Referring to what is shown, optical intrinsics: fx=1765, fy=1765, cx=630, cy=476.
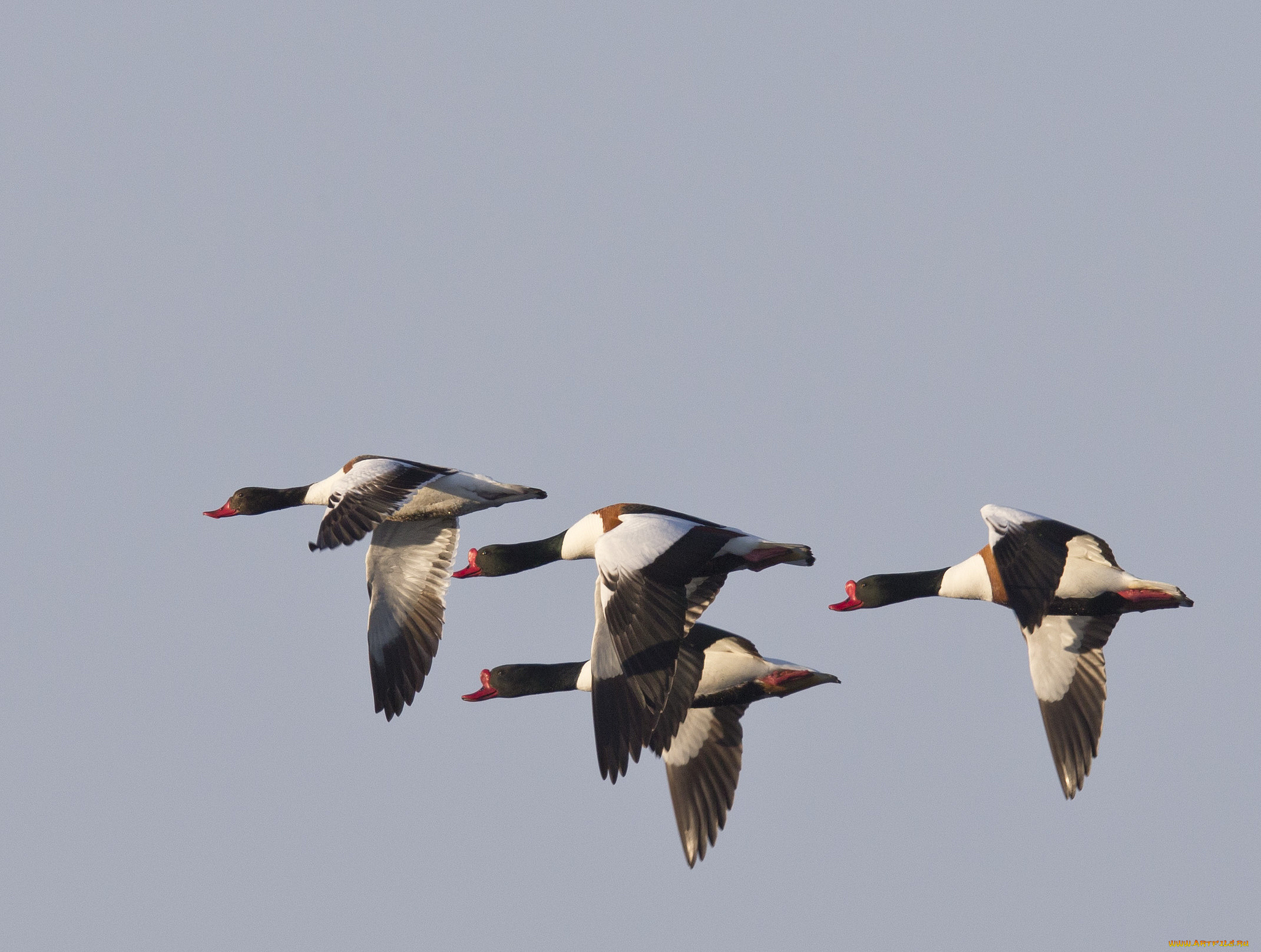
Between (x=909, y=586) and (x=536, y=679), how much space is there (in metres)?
3.31

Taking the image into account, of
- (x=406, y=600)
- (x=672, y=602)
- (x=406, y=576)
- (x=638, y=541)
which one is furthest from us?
(x=406, y=576)

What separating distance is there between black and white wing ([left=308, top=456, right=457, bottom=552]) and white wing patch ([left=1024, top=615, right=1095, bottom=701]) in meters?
5.14

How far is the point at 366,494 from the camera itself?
45.5ft

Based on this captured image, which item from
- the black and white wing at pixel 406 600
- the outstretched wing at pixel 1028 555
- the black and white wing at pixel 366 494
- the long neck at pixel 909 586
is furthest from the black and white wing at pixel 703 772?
the black and white wing at pixel 366 494

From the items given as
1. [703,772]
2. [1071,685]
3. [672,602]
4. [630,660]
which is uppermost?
[672,602]

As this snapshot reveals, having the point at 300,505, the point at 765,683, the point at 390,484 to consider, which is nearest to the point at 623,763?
the point at 765,683

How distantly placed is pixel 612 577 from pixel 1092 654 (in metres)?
4.58

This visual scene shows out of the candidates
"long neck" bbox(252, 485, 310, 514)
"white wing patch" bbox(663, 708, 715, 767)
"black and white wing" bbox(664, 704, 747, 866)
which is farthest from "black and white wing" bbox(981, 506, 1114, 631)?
"long neck" bbox(252, 485, 310, 514)

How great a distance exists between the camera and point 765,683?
14.1 meters

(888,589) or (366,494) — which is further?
(888,589)

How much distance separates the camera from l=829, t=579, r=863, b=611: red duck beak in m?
15.0

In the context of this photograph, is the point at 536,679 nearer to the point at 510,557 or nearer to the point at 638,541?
the point at 510,557

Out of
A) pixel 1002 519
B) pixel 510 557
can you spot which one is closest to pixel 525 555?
pixel 510 557

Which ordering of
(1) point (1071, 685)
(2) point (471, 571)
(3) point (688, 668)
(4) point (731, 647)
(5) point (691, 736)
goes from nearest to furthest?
(3) point (688, 668)
(4) point (731, 647)
(1) point (1071, 685)
(5) point (691, 736)
(2) point (471, 571)
